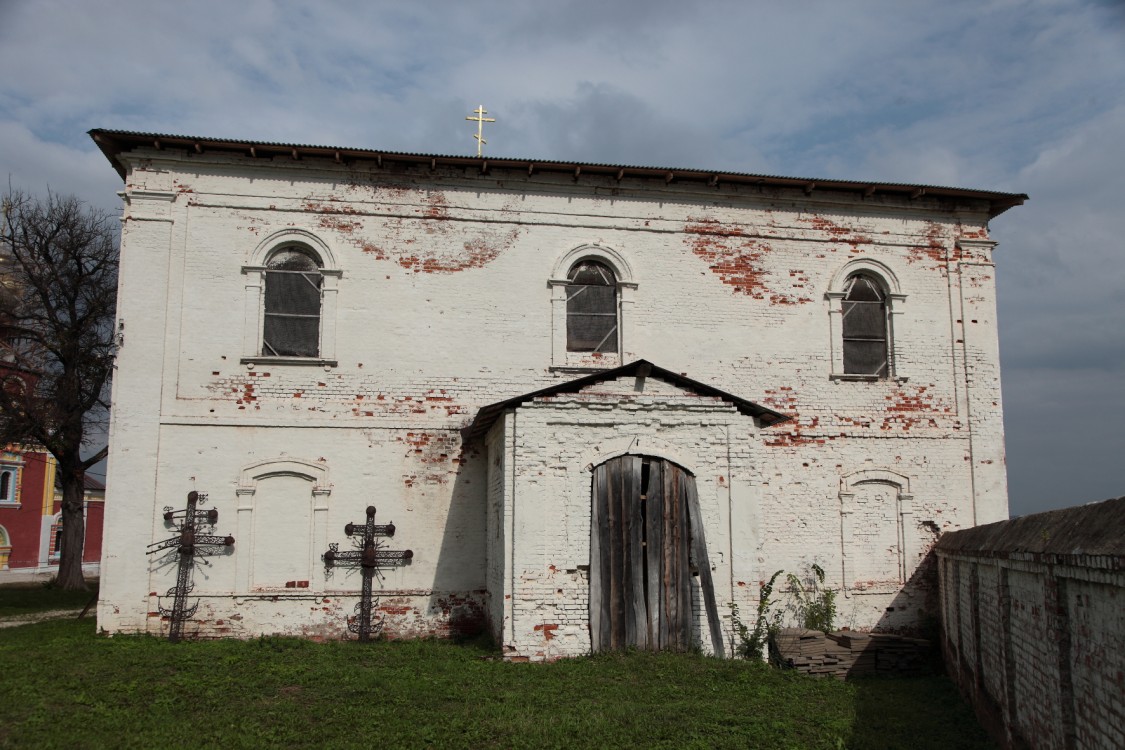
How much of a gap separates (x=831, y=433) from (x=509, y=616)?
262 inches

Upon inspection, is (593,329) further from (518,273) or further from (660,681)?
(660,681)

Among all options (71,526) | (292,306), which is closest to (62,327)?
(71,526)

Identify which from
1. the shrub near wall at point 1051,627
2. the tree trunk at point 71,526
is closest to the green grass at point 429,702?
the shrub near wall at point 1051,627

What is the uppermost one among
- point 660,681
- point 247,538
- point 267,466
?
point 267,466

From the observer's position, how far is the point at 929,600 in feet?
49.2

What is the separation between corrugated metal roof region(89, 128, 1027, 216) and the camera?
45.9 feet

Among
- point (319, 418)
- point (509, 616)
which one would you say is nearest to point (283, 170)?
point (319, 418)

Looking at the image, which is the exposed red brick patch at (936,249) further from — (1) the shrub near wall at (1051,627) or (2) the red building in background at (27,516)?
(2) the red building in background at (27,516)

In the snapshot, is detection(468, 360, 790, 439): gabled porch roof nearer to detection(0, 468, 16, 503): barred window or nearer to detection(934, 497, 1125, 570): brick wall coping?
detection(934, 497, 1125, 570): brick wall coping

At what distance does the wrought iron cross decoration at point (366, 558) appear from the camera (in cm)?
1347

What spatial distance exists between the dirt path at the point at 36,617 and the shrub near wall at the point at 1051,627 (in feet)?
48.6

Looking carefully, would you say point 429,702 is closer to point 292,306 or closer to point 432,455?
point 432,455

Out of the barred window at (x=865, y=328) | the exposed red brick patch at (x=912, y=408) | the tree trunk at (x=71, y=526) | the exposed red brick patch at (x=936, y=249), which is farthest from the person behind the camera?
the tree trunk at (x=71, y=526)

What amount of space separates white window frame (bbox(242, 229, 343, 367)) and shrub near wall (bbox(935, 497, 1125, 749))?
31.1 feet
